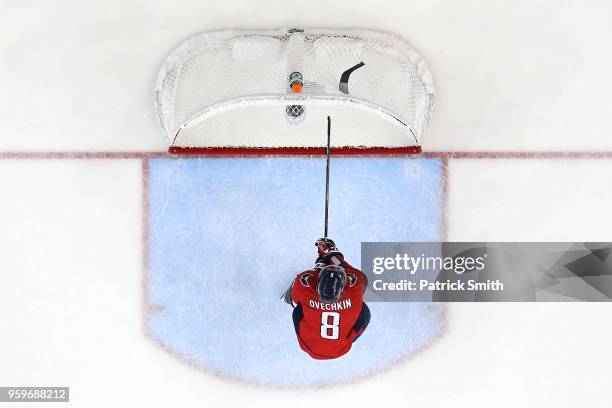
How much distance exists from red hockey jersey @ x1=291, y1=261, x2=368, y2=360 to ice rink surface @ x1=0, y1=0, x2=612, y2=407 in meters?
0.66

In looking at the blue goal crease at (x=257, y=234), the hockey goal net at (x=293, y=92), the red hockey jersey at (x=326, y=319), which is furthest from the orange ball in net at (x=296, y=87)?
the red hockey jersey at (x=326, y=319)

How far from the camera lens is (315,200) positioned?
3.66m

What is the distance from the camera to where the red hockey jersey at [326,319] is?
2996 millimetres

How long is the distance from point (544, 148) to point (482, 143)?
43 centimetres

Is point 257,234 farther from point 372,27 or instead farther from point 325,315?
point 372,27

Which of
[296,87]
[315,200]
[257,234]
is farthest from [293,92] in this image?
[257,234]

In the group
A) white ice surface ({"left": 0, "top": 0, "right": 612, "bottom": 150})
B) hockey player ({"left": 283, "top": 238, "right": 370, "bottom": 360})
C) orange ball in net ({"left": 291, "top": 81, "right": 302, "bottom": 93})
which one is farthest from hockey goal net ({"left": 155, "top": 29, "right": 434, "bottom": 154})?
hockey player ({"left": 283, "top": 238, "right": 370, "bottom": 360})

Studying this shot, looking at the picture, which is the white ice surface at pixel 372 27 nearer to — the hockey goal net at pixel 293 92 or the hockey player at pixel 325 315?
the hockey goal net at pixel 293 92

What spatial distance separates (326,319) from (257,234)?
3.02 feet

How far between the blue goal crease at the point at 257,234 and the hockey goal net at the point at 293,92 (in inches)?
7.4

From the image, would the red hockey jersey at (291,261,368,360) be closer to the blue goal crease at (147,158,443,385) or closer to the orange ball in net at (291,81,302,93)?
the blue goal crease at (147,158,443,385)

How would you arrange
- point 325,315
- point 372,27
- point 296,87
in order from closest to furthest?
point 296,87, point 325,315, point 372,27

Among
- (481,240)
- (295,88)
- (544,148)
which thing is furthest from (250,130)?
(544,148)

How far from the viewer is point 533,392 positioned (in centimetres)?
379
